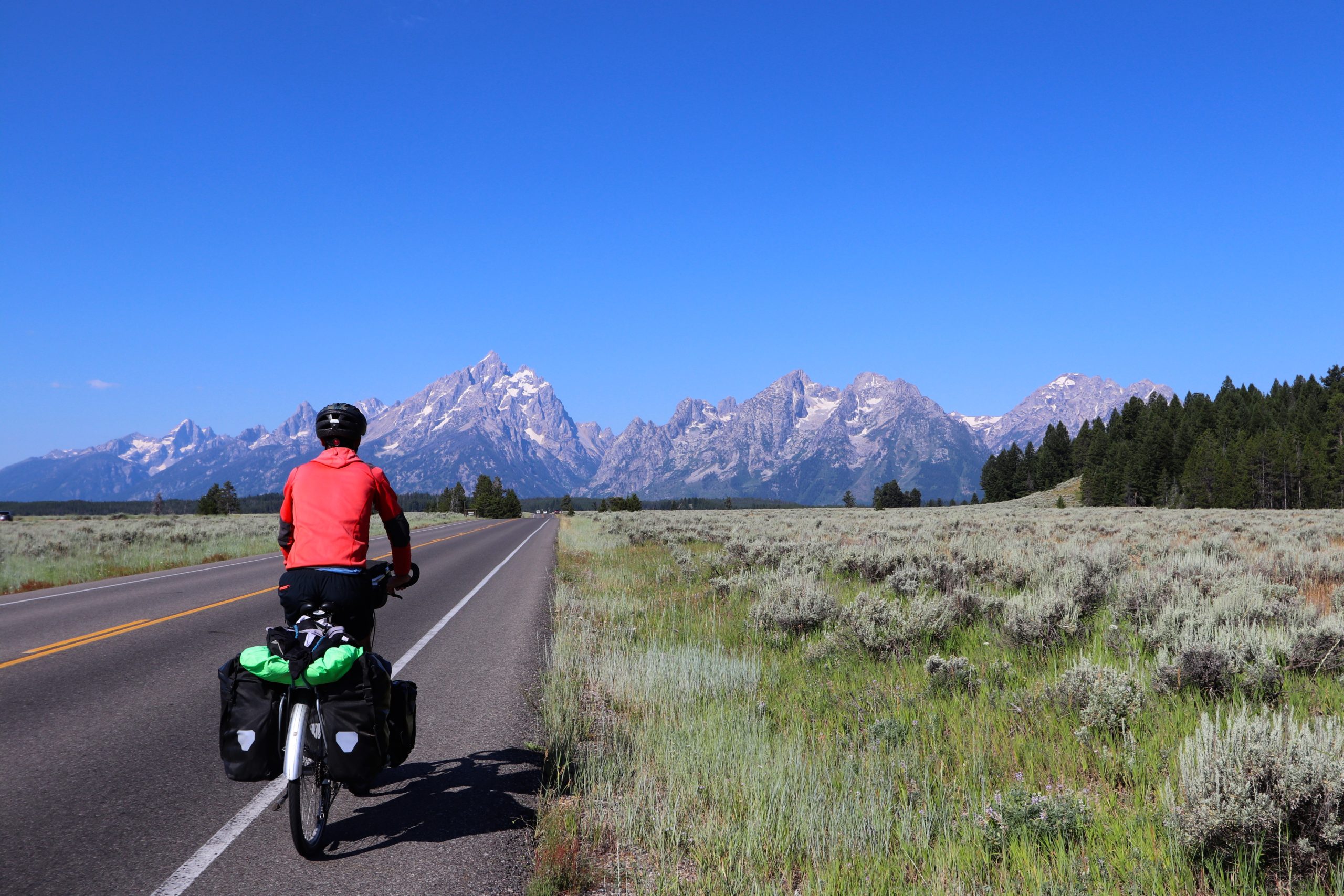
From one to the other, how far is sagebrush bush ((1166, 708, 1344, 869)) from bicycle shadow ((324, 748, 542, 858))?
3.64 metres

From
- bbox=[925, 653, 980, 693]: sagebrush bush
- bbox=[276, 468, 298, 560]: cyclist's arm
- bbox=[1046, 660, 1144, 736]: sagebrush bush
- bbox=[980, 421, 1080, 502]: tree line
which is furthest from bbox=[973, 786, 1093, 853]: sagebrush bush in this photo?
bbox=[980, 421, 1080, 502]: tree line

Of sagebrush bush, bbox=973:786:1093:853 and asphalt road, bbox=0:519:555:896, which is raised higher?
sagebrush bush, bbox=973:786:1093:853

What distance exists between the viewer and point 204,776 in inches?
199

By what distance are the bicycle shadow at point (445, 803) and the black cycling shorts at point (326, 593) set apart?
126 cm

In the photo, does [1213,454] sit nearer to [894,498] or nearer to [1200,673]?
[894,498]

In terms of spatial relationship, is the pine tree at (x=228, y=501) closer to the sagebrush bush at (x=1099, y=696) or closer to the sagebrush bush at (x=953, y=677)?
the sagebrush bush at (x=953, y=677)

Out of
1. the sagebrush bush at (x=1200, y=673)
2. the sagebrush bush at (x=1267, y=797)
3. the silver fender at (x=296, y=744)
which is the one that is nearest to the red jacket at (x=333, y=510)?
the silver fender at (x=296, y=744)

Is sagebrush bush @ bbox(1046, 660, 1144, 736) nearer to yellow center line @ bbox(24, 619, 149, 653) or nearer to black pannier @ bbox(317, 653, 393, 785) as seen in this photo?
black pannier @ bbox(317, 653, 393, 785)

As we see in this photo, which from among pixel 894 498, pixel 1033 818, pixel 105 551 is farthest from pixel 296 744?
pixel 894 498

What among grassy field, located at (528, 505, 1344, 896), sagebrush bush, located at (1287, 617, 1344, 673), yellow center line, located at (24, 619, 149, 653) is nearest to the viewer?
grassy field, located at (528, 505, 1344, 896)

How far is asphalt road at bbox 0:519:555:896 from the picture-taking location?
371 centimetres

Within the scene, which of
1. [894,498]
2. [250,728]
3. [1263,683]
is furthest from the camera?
[894,498]

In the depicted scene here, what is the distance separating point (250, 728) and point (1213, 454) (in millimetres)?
97558

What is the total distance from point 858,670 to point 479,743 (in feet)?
12.5
